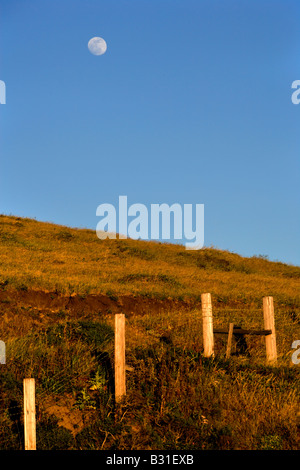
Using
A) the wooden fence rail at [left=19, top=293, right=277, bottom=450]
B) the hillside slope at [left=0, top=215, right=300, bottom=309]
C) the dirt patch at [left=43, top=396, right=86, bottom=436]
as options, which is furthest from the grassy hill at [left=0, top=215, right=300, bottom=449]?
the wooden fence rail at [left=19, top=293, right=277, bottom=450]

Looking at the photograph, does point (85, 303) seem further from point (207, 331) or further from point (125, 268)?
point (125, 268)

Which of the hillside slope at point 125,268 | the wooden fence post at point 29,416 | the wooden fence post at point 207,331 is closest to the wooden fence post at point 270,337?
the wooden fence post at point 207,331

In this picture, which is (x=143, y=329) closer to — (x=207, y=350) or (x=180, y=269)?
(x=207, y=350)

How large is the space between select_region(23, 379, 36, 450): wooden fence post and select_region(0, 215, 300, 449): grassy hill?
35.1 inches

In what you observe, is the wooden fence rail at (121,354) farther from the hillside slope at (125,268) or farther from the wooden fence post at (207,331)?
the hillside slope at (125,268)

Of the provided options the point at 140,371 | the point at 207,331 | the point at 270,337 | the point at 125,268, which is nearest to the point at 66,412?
the point at 140,371

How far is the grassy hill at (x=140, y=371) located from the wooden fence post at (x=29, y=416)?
0.89 m

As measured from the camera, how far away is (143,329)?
16.9 metres

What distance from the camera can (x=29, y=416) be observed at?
8.25m

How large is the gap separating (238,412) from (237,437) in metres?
0.76

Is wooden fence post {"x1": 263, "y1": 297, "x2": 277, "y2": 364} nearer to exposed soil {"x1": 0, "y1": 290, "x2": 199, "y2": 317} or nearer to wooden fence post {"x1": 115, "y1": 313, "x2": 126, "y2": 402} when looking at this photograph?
wooden fence post {"x1": 115, "y1": 313, "x2": 126, "y2": 402}

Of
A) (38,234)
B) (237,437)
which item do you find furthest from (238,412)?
(38,234)

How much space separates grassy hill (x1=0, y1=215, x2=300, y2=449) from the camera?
9328mm

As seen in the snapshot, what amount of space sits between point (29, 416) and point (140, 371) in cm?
379
